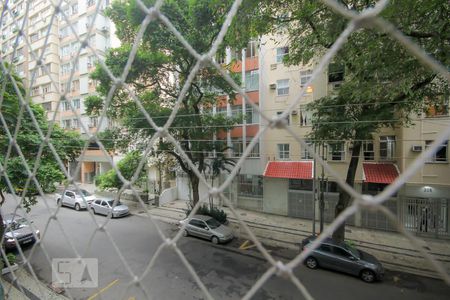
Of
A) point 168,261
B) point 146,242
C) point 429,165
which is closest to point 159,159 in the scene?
point 146,242

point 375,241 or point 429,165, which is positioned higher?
point 429,165

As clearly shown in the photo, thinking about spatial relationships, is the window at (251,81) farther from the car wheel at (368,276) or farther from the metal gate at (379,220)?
the car wheel at (368,276)

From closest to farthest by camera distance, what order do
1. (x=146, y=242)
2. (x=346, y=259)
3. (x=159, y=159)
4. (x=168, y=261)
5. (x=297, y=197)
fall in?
(x=346, y=259) < (x=168, y=261) < (x=146, y=242) < (x=297, y=197) < (x=159, y=159)

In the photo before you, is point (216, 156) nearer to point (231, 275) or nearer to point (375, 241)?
point (231, 275)

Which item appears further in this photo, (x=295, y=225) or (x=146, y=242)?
(x=295, y=225)

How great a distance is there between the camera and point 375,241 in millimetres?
8664

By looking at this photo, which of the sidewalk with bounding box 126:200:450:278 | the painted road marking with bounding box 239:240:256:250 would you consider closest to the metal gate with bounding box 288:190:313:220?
the sidewalk with bounding box 126:200:450:278

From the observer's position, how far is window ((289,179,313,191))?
10906 mm

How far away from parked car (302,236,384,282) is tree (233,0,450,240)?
9.36 ft

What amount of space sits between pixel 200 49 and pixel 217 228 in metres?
5.74

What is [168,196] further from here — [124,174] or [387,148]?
[387,148]

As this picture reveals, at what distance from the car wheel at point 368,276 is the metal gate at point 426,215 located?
446cm

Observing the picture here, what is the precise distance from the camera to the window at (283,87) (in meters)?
11.1

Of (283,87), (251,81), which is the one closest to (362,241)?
(283,87)
